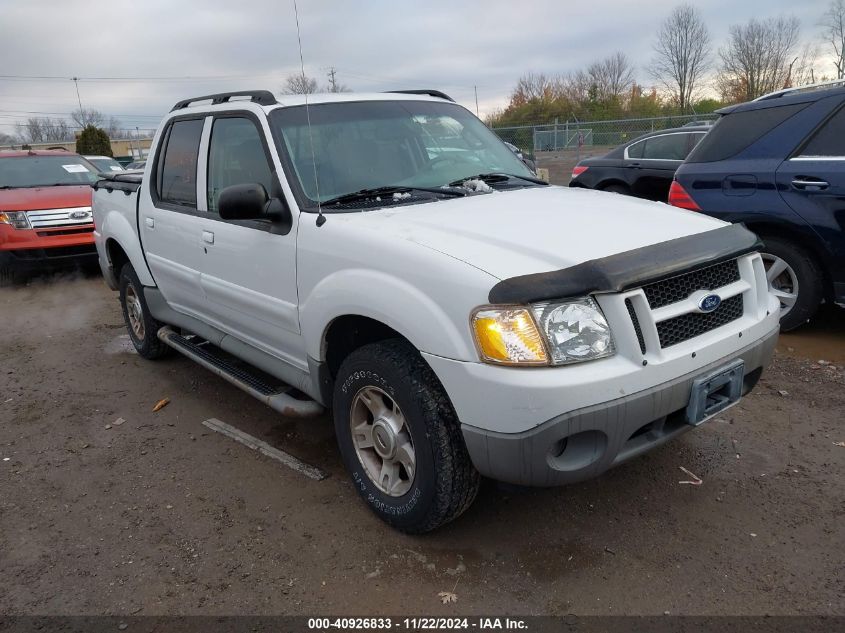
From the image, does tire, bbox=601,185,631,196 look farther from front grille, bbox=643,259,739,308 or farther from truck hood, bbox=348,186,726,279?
front grille, bbox=643,259,739,308

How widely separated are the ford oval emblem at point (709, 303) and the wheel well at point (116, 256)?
15.2 ft

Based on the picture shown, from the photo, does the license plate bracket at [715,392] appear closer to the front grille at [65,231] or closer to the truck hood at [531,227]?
the truck hood at [531,227]

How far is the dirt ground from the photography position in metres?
2.63

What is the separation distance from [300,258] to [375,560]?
4.63ft

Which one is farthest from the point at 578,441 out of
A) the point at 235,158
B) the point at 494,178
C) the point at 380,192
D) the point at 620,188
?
the point at 620,188

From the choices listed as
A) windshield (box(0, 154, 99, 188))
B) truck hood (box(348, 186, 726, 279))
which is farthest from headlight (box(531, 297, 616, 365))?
windshield (box(0, 154, 99, 188))

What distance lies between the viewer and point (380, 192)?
3.37 meters

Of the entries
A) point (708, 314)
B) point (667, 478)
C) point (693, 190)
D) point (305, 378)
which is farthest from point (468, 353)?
point (693, 190)

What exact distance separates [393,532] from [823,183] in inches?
154

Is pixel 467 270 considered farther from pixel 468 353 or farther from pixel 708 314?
pixel 708 314

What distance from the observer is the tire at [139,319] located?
536 centimetres

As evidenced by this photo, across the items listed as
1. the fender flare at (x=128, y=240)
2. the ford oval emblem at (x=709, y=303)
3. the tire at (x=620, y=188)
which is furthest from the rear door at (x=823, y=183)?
the fender flare at (x=128, y=240)

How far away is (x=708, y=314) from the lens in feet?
9.02

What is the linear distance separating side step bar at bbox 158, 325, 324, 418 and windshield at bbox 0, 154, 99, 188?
20.3 ft
